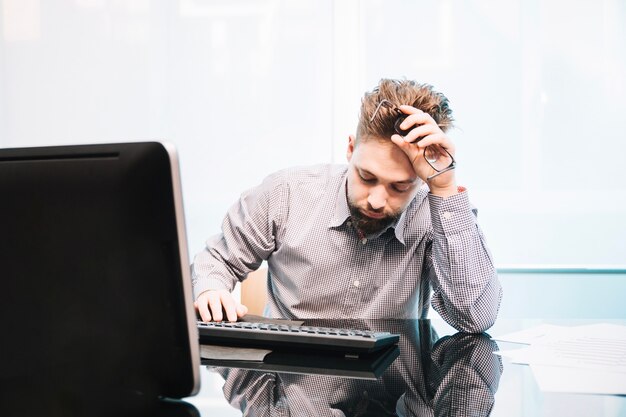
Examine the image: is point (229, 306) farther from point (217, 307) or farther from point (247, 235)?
point (247, 235)

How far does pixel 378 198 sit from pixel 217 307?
1.50ft

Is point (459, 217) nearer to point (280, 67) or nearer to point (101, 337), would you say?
point (101, 337)

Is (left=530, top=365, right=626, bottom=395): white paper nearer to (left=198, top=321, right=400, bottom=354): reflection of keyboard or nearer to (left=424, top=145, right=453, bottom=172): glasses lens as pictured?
(left=198, top=321, right=400, bottom=354): reflection of keyboard

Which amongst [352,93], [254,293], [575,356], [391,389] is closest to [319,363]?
[391,389]

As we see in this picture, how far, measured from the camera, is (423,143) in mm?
1503

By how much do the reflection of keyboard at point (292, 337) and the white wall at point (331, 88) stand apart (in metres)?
2.17

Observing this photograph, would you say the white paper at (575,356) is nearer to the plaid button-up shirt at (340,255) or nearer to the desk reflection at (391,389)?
the desk reflection at (391,389)

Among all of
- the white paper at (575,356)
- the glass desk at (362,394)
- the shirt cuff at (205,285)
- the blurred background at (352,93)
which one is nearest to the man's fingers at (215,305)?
the shirt cuff at (205,285)

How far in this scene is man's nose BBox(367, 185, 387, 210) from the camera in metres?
1.55

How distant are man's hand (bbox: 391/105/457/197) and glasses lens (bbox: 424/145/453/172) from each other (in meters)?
0.01

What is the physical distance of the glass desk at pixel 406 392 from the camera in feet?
2.64

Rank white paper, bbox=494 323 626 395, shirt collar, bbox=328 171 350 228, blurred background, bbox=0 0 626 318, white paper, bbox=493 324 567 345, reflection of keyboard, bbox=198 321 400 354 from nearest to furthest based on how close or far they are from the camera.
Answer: white paper, bbox=494 323 626 395
reflection of keyboard, bbox=198 321 400 354
white paper, bbox=493 324 567 345
shirt collar, bbox=328 171 350 228
blurred background, bbox=0 0 626 318

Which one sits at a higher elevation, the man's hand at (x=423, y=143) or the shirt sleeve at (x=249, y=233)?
the man's hand at (x=423, y=143)

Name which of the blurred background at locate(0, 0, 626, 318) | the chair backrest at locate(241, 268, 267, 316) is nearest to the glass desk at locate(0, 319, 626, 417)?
the chair backrest at locate(241, 268, 267, 316)
